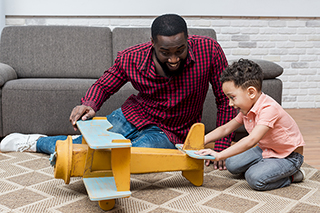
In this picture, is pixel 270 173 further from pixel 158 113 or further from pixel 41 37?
pixel 41 37

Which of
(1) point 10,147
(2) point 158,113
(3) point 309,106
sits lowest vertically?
(3) point 309,106

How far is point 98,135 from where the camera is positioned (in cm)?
99

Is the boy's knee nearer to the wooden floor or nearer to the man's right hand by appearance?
the wooden floor

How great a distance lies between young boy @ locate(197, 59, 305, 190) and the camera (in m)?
1.16

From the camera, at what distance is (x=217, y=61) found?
143 cm

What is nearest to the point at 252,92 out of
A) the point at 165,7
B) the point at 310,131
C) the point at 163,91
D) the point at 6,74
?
the point at 163,91

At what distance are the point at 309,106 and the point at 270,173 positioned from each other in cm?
247

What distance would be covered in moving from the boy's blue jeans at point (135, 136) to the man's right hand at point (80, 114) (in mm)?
212

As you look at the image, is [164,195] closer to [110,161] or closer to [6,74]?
[110,161]

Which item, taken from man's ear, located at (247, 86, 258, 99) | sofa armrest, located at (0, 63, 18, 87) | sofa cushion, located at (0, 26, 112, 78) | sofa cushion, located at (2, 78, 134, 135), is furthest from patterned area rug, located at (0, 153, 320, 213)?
sofa cushion, located at (0, 26, 112, 78)

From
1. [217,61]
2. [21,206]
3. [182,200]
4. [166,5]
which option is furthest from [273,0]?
[21,206]

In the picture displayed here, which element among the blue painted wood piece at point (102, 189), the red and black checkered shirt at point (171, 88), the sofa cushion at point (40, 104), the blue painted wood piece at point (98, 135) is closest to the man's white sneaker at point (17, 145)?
the sofa cushion at point (40, 104)

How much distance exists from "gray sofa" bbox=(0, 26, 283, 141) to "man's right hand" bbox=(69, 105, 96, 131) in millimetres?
612

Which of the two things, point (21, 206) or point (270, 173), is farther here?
point (270, 173)
